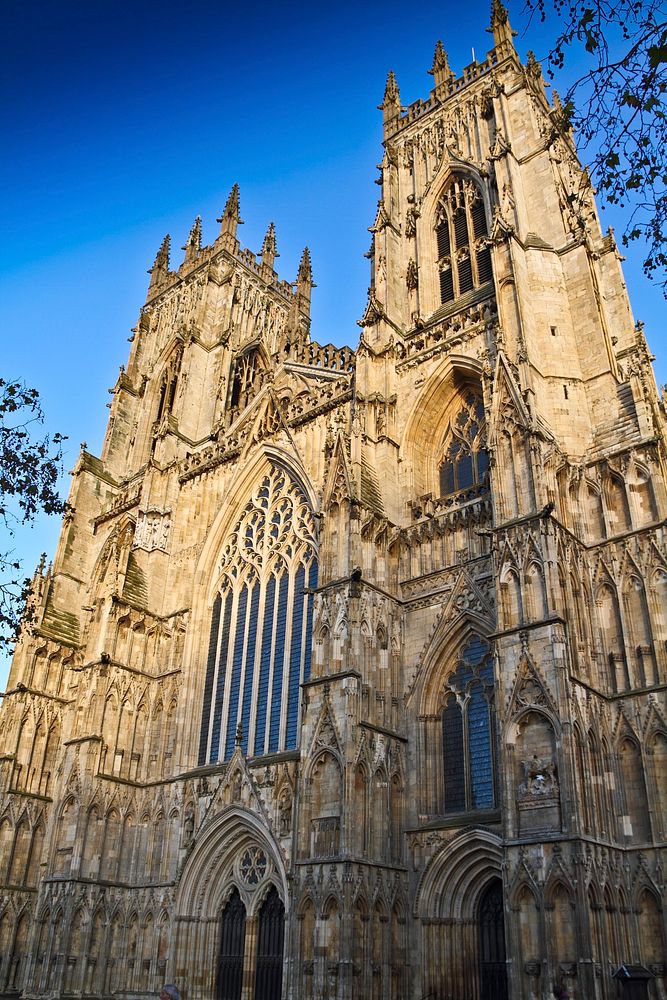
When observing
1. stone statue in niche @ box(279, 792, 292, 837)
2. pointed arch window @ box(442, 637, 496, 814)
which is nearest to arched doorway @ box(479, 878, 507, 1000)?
pointed arch window @ box(442, 637, 496, 814)

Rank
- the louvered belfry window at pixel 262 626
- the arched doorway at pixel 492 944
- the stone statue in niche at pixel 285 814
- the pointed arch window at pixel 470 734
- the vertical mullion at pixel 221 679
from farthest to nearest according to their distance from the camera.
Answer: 1. the vertical mullion at pixel 221 679
2. the louvered belfry window at pixel 262 626
3. the stone statue in niche at pixel 285 814
4. the pointed arch window at pixel 470 734
5. the arched doorway at pixel 492 944

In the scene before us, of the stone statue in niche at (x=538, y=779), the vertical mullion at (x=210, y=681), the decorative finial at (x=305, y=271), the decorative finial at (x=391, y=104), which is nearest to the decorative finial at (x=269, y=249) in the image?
the decorative finial at (x=305, y=271)

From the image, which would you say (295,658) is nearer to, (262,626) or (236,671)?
(262,626)

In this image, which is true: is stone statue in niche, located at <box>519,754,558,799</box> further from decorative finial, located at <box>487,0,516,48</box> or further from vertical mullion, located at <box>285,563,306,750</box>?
decorative finial, located at <box>487,0,516,48</box>

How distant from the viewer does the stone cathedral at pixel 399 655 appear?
1568cm

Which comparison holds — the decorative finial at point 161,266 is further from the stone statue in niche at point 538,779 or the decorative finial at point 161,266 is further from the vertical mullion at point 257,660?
the stone statue in niche at point 538,779

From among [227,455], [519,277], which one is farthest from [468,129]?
[227,455]

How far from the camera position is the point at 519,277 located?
72.6 ft

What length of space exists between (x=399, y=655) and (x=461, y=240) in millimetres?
14699

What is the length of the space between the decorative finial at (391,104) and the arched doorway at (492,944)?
91.2 ft

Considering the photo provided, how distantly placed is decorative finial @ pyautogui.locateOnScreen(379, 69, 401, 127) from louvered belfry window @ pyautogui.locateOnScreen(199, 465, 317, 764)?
15668 mm

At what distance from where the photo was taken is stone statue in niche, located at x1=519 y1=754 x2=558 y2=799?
48.6 ft

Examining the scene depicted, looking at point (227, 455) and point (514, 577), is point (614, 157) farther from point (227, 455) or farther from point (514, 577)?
point (227, 455)

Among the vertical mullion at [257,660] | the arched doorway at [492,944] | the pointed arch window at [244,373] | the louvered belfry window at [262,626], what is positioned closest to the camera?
Answer: the arched doorway at [492,944]
